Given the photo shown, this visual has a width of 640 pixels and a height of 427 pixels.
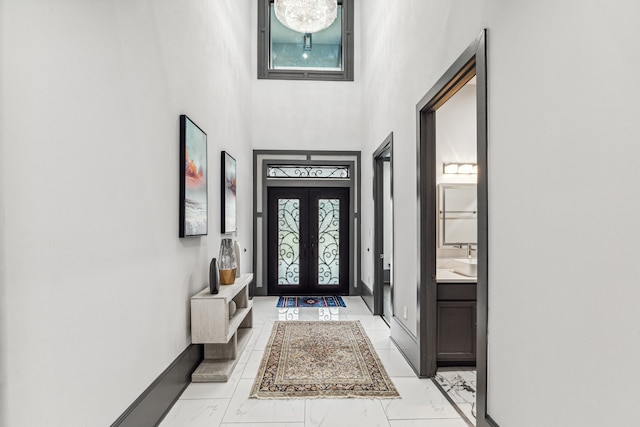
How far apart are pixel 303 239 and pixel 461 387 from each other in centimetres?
411

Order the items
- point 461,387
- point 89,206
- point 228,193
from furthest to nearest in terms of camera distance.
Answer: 1. point 228,193
2. point 461,387
3. point 89,206

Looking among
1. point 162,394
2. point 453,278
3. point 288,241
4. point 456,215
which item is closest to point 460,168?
point 456,215

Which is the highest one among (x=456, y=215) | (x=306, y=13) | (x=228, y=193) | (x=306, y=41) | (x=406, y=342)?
(x=306, y=41)

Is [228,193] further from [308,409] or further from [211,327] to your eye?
[308,409]

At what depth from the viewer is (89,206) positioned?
1624 millimetres

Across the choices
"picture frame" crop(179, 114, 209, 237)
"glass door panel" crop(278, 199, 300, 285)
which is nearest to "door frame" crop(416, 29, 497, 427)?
"picture frame" crop(179, 114, 209, 237)

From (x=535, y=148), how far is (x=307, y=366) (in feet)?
8.68

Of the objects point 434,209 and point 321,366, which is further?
point 321,366

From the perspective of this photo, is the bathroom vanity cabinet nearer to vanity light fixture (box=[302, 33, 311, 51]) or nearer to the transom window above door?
the transom window above door

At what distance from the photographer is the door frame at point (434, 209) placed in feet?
6.40

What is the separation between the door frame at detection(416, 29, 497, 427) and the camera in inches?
76.9

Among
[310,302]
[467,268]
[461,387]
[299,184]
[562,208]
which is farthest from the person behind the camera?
[299,184]

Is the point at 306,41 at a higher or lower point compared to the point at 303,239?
higher

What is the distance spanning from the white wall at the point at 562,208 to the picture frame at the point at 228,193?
2.87 metres
